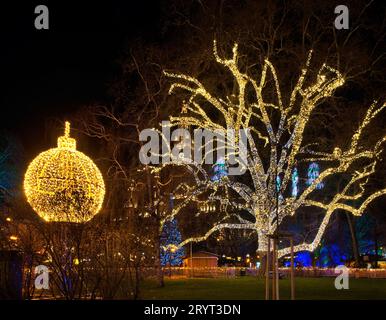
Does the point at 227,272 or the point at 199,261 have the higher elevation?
the point at 199,261

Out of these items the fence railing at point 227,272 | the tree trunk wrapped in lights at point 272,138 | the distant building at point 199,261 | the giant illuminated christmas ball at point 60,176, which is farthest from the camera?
the distant building at point 199,261

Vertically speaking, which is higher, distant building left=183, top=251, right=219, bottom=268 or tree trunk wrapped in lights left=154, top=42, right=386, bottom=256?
tree trunk wrapped in lights left=154, top=42, right=386, bottom=256

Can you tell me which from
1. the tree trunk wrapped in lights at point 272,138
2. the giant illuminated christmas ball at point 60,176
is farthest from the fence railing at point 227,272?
the giant illuminated christmas ball at point 60,176

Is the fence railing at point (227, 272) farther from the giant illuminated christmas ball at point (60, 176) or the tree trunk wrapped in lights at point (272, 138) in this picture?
the giant illuminated christmas ball at point (60, 176)

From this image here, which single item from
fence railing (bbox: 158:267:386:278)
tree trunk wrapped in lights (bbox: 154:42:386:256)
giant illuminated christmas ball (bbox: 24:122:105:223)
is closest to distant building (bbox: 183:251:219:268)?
fence railing (bbox: 158:267:386:278)

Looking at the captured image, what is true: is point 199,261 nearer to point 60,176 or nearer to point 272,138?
point 272,138

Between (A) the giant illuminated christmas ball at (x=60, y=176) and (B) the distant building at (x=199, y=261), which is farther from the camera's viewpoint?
(B) the distant building at (x=199, y=261)

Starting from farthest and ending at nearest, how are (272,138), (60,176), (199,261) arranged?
(199,261) → (272,138) → (60,176)

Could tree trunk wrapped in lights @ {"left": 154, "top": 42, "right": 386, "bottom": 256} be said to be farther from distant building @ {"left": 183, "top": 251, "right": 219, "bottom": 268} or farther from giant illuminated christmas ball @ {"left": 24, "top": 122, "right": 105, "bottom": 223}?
distant building @ {"left": 183, "top": 251, "right": 219, "bottom": 268}

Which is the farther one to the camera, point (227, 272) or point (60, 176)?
point (227, 272)

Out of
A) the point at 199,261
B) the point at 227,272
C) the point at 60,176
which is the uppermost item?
the point at 60,176

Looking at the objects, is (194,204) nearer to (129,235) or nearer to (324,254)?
(324,254)

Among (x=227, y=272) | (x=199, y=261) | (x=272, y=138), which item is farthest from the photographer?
(x=199, y=261)

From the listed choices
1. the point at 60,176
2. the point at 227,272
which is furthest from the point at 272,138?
the point at 227,272
